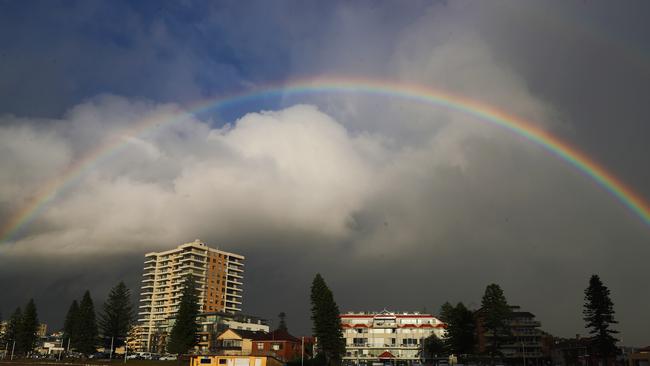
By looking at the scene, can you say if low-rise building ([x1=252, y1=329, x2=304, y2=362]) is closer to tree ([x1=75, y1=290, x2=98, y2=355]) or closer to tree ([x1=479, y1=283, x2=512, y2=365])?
tree ([x1=479, y1=283, x2=512, y2=365])

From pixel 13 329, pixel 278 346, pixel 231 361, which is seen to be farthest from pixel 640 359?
pixel 13 329

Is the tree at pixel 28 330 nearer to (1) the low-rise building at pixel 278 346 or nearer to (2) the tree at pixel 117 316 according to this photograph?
(2) the tree at pixel 117 316

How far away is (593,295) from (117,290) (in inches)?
4245

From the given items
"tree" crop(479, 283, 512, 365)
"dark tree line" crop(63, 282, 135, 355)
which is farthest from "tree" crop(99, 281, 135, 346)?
"tree" crop(479, 283, 512, 365)

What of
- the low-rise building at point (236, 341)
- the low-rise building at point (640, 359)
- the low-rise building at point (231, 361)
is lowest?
the low-rise building at point (231, 361)

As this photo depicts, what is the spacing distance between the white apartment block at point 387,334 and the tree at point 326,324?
34674 millimetres

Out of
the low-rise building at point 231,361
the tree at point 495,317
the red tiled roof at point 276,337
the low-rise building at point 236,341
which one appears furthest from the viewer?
the low-rise building at point 236,341

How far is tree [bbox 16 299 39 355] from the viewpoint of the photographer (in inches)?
5832

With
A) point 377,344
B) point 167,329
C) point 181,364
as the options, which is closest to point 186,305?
point 181,364

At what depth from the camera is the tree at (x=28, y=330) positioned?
5832 inches

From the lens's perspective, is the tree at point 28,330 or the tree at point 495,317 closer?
the tree at point 495,317

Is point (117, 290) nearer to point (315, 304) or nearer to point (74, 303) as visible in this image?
point (74, 303)

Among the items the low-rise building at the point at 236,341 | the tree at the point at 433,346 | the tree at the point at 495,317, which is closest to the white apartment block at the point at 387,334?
the tree at the point at 433,346

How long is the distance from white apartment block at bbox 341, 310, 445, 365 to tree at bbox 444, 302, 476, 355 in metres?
28.0
